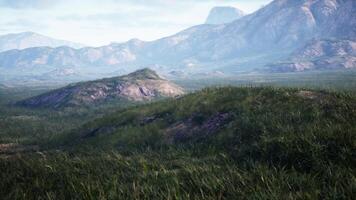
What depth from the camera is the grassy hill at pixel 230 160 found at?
35.3ft

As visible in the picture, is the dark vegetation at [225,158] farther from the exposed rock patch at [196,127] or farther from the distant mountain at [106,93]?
the distant mountain at [106,93]

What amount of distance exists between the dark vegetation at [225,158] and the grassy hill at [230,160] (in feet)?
0.12

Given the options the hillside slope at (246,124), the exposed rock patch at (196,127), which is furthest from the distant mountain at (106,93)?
the exposed rock patch at (196,127)

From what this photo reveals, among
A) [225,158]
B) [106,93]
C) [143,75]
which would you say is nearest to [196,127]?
[225,158]

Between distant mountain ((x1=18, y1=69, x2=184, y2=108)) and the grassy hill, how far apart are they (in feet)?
166

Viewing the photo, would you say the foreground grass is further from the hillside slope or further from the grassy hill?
the hillside slope

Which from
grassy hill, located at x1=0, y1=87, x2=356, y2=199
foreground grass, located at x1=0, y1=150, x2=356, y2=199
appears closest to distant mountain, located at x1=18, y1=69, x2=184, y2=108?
grassy hill, located at x1=0, y1=87, x2=356, y2=199

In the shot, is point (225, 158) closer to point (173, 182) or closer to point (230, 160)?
point (230, 160)

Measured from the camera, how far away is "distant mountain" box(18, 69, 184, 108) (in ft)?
250

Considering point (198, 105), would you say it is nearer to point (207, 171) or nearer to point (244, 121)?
point (244, 121)

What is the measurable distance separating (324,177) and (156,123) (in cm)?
1704

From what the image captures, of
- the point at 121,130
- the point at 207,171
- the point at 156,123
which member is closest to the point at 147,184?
the point at 207,171

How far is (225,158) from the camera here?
1524 centimetres

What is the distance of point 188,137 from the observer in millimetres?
22703
